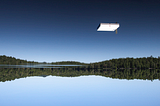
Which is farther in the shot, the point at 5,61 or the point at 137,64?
the point at 5,61

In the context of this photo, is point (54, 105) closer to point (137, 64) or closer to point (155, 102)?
point (155, 102)

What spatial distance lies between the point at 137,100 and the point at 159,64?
235 feet

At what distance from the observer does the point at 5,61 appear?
79625 millimetres

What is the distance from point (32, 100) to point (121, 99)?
3109 mm

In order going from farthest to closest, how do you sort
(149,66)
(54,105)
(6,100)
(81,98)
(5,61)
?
(5,61) → (149,66) → (81,98) → (6,100) → (54,105)

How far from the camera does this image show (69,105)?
389 cm

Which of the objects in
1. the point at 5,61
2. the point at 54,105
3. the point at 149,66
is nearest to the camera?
the point at 54,105

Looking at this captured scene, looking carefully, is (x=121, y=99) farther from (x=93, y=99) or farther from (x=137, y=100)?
(x=93, y=99)

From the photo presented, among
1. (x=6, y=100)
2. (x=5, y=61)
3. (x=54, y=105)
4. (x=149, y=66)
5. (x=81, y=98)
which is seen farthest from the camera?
(x=5, y=61)

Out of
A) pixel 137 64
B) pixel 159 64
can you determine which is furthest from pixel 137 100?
pixel 159 64

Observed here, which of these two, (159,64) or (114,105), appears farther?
(159,64)

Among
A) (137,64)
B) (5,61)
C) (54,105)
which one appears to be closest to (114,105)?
(54,105)

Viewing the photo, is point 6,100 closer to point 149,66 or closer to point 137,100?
point 137,100

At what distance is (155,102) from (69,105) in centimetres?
294
